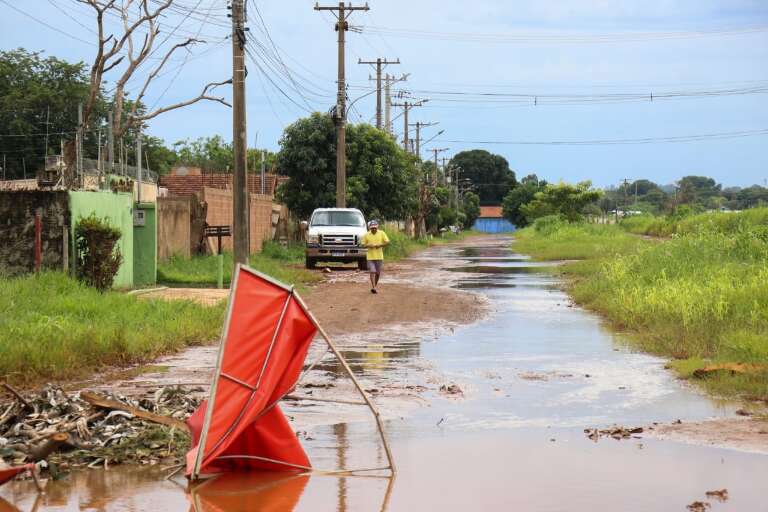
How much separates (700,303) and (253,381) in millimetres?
10112

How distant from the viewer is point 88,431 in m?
8.14

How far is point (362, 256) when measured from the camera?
106 feet

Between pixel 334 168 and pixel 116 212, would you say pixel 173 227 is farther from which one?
pixel 334 168

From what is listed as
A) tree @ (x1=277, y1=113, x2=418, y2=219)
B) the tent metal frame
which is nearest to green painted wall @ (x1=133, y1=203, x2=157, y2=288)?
the tent metal frame

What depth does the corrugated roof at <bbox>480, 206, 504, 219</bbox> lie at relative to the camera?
520 feet

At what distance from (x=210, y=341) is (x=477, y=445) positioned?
689cm

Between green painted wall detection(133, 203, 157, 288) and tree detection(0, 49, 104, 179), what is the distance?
4257cm

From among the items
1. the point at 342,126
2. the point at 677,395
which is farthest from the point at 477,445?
the point at 342,126

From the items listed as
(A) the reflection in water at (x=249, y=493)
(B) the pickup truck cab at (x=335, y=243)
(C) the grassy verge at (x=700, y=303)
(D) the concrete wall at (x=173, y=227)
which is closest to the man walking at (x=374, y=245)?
(C) the grassy verge at (x=700, y=303)

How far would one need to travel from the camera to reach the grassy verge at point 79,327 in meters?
11.3

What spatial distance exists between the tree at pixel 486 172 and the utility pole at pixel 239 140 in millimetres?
130112

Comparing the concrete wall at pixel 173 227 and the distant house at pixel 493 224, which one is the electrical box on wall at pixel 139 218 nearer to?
the concrete wall at pixel 173 227

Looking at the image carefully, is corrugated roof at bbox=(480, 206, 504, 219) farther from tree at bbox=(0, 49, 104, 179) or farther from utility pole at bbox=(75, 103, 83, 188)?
utility pole at bbox=(75, 103, 83, 188)

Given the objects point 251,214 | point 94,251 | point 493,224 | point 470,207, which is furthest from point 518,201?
point 94,251
